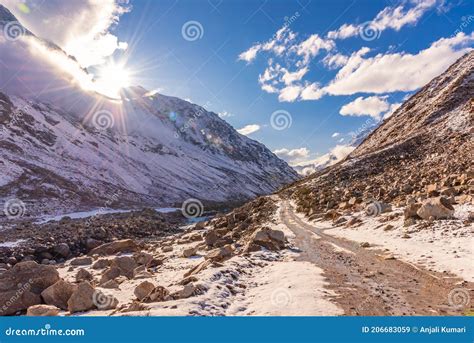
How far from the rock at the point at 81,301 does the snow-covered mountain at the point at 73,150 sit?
2129 inches

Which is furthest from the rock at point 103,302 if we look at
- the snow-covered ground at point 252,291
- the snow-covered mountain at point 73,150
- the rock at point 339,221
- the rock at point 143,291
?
the snow-covered mountain at point 73,150

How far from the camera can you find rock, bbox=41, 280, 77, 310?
1308 centimetres

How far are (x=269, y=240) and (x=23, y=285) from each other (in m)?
13.1

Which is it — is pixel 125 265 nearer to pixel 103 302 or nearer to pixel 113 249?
pixel 103 302

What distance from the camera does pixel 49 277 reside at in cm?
1474

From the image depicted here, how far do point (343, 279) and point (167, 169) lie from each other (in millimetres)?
144770

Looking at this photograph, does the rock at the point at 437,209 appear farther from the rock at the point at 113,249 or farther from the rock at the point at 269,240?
the rock at the point at 113,249

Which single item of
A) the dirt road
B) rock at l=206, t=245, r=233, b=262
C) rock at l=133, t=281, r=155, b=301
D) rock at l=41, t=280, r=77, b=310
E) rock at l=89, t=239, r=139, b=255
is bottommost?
the dirt road

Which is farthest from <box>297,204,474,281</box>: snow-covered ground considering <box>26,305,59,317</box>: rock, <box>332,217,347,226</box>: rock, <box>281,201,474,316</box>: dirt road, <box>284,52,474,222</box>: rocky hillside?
<box>26,305,59,317</box>: rock

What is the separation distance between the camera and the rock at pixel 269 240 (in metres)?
21.3

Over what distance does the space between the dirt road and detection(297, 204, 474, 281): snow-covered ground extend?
0.72 meters

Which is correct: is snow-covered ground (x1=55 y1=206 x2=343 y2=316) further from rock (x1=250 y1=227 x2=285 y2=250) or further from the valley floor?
rock (x1=250 y1=227 x2=285 y2=250)
